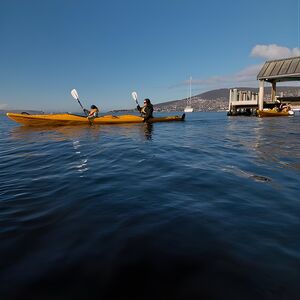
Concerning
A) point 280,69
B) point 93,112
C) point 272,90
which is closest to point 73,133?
point 93,112

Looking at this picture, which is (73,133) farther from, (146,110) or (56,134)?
(146,110)

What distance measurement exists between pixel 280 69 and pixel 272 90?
461 centimetres

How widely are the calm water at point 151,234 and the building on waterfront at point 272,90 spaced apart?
94.4ft

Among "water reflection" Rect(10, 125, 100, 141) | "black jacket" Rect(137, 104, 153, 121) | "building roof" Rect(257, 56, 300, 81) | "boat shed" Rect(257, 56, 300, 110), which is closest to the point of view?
"water reflection" Rect(10, 125, 100, 141)

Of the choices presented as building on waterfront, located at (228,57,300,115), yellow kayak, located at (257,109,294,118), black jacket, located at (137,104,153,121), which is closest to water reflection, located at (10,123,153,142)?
black jacket, located at (137,104,153,121)

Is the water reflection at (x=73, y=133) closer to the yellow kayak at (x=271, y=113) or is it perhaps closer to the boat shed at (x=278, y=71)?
the yellow kayak at (x=271, y=113)

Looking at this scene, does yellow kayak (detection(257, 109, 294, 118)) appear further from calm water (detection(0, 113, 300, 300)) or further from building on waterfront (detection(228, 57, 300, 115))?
calm water (detection(0, 113, 300, 300))

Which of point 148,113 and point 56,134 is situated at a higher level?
point 148,113

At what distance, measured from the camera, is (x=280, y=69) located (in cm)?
3086

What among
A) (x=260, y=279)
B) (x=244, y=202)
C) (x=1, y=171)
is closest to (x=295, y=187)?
(x=244, y=202)

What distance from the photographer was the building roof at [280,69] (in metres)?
29.3

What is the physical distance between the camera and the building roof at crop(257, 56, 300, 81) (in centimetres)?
2928

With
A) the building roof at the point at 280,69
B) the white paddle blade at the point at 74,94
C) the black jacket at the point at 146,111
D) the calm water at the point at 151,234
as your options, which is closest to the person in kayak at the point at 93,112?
the white paddle blade at the point at 74,94

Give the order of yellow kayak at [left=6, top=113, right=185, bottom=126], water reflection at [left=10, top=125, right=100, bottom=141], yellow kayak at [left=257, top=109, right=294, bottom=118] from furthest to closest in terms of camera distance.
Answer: yellow kayak at [left=257, top=109, right=294, bottom=118], yellow kayak at [left=6, top=113, right=185, bottom=126], water reflection at [left=10, top=125, right=100, bottom=141]
